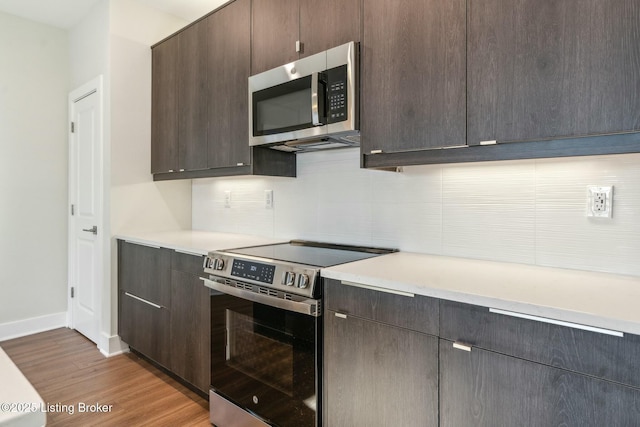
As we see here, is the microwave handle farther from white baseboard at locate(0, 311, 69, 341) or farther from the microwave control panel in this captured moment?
white baseboard at locate(0, 311, 69, 341)

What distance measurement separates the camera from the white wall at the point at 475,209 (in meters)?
1.36

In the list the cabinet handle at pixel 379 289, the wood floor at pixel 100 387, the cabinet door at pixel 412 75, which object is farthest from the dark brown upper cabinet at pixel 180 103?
the cabinet handle at pixel 379 289

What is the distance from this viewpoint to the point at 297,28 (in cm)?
196

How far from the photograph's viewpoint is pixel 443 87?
1445 mm

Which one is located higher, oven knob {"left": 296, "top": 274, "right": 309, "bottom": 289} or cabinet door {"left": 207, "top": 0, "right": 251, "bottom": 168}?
cabinet door {"left": 207, "top": 0, "right": 251, "bottom": 168}

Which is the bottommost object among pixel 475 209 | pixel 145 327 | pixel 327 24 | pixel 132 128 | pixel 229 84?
pixel 145 327

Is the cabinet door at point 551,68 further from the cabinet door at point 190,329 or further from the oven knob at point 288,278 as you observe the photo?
the cabinet door at point 190,329

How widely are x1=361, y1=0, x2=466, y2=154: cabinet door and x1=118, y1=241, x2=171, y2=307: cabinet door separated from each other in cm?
161

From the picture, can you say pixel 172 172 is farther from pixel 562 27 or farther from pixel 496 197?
pixel 562 27

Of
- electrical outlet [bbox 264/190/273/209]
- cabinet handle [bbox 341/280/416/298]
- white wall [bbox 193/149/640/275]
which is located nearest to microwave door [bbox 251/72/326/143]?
white wall [bbox 193/149/640/275]

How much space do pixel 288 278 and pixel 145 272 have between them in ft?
5.06

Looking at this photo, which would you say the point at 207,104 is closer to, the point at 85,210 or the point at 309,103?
the point at 309,103

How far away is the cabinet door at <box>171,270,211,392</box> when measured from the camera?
2.09 metres

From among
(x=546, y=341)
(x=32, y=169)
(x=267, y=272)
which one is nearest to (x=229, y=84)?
(x=267, y=272)
